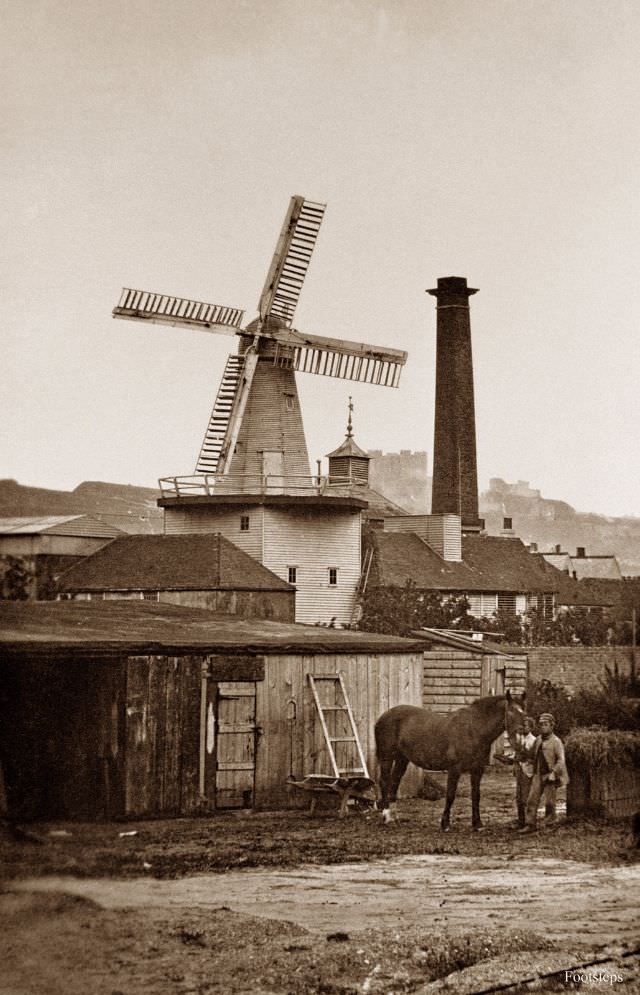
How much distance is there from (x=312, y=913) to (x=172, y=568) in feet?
92.9

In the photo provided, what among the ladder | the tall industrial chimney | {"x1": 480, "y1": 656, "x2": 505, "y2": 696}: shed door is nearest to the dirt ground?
the ladder

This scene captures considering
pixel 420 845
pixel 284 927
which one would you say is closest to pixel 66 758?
pixel 420 845

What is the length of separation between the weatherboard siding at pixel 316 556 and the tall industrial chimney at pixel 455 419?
57.9ft

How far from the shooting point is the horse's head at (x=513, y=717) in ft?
57.0

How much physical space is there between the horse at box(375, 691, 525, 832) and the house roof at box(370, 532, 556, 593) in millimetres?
30842

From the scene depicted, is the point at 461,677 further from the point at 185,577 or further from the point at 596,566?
the point at 596,566

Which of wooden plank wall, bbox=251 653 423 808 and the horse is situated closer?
the horse

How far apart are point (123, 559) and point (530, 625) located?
17.1 meters

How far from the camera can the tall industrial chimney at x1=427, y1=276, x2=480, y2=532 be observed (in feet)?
211

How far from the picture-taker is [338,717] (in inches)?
820

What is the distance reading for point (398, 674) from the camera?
2186 centimetres

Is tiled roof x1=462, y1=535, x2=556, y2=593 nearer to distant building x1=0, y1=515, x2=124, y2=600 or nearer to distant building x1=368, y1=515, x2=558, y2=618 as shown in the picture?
distant building x1=368, y1=515, x2=558, y2=618

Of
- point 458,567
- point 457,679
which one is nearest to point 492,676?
point 457,679

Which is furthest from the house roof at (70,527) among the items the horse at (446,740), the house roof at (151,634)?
the horse at (446,740)
